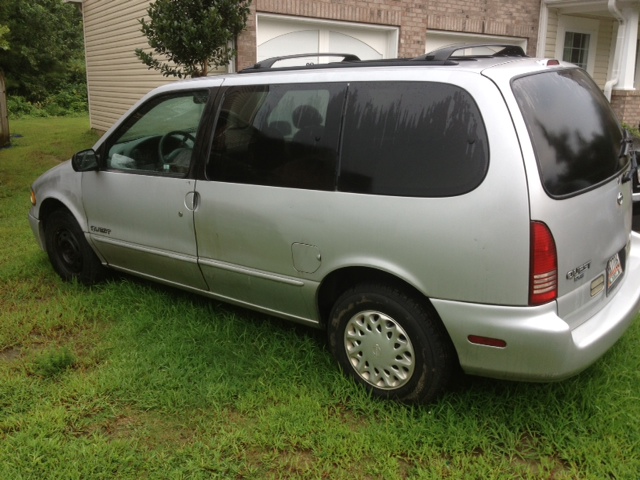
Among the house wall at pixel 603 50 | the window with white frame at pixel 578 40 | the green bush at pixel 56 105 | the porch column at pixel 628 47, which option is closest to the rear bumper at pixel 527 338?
the porch column at pixel 628 47

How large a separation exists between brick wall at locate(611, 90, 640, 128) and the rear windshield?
1138 cm

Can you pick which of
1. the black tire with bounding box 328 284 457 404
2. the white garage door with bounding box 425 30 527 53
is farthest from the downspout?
the black tire with bounding box 328 284 457 404

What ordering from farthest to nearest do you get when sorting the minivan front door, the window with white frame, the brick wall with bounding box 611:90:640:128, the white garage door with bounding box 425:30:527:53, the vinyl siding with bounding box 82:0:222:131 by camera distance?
the window with white frame, the brick wall with bounding box 611:90:640:128, the vinyl siding with bounding box 82:0:222:131, the white garage door with bounding box 425:30:527:53, the minivan front door

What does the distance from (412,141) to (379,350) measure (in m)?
1.08

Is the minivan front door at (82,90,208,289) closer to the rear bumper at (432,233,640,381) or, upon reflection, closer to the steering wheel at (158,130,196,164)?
the steering wheel at (158,130,196,164)

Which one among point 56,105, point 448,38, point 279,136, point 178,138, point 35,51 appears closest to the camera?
point 279,136

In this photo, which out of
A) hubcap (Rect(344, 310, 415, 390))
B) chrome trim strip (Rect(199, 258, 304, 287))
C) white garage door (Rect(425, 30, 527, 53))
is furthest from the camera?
white garage door (Rect(425, 30, 527, 53))

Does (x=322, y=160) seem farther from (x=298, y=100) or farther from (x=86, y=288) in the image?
(x=86, y=288)

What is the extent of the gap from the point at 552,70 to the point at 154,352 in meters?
2.81

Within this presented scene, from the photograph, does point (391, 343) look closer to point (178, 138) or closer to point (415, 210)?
point (415, 210)

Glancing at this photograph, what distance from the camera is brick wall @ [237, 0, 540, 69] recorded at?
396 inches

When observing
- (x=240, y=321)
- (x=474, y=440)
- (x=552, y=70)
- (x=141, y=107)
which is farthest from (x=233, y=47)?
(x=474, y=440)

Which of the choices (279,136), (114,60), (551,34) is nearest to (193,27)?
(279,136)

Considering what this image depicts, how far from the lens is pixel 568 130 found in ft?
9.50
